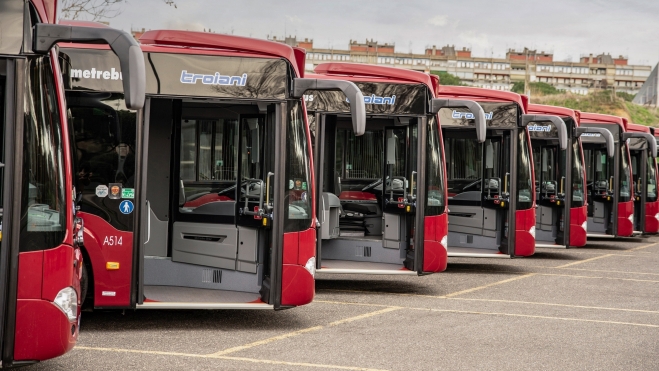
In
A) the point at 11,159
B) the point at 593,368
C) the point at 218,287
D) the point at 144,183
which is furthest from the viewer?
the point at 218,287

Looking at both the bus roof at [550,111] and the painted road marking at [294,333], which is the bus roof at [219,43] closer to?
the painted road marking at [294,333]

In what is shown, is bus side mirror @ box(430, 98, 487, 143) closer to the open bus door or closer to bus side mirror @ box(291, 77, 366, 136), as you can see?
bus side mirror @ box(291, 77, 366, 136)

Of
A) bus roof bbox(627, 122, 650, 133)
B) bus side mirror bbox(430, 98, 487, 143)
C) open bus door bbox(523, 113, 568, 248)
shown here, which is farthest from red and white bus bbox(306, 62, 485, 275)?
bus roof bbox(627, 122, 650, 133)

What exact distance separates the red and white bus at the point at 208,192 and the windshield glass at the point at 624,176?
14.0m

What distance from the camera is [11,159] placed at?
230 inches

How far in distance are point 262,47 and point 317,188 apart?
10.3 ft

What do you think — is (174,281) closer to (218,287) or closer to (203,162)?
(218,287)

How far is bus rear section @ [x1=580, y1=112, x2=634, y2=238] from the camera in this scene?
21.7m

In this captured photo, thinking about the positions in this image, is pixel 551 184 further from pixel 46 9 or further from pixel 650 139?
pixel 46 9

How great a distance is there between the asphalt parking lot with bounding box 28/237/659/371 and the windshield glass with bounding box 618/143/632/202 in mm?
8081

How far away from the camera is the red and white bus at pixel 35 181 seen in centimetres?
586

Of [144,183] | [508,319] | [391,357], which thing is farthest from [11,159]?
[508,319]

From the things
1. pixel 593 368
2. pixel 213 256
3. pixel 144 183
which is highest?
pixel 144 183

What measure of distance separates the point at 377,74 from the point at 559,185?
7.27 m
